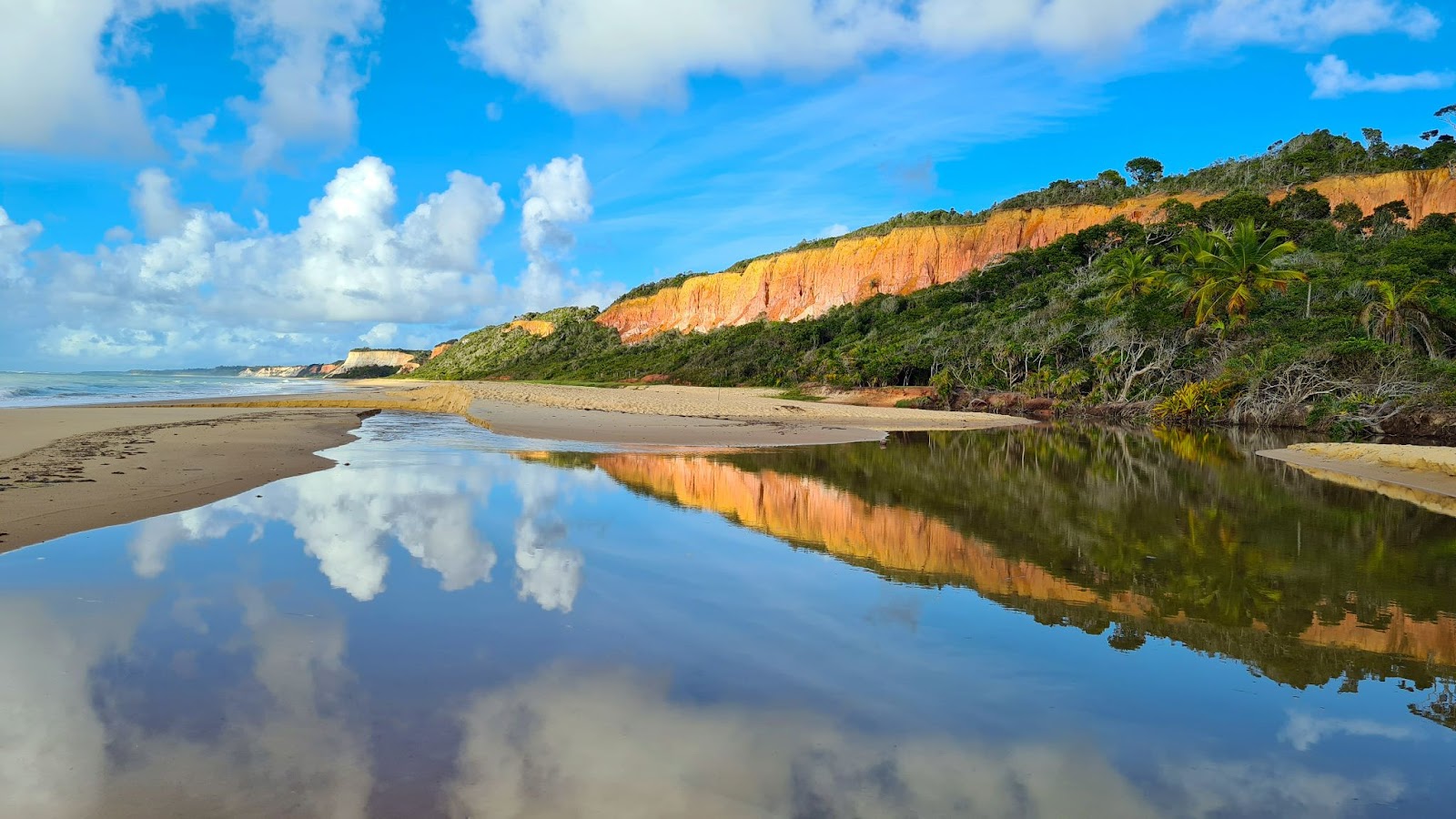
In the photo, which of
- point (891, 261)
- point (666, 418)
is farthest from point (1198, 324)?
point (891, 261)

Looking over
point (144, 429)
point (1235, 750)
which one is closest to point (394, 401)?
point (144, 429)

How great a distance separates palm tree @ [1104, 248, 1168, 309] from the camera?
124 feet

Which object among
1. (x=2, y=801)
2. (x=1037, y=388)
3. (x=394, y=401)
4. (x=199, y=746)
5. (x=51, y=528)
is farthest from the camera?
(x=394, y=401)

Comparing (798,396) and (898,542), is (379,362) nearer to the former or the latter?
(798,396)

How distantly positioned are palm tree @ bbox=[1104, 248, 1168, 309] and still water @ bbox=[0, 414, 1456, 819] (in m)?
31.8

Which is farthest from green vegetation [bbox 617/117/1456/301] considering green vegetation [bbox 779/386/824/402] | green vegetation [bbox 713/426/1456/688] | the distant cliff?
the distant cliff

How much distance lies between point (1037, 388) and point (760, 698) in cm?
3441

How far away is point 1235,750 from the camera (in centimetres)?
374

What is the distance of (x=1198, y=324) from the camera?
3269 cm

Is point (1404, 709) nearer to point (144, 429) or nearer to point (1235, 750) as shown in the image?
point (1235, 750)

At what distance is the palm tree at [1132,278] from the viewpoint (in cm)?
3794

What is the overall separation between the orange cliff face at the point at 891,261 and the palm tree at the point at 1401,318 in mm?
32988

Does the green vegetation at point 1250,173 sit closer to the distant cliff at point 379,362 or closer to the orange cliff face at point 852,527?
the orange cliff face at point 852,527

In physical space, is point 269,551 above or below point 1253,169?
below
